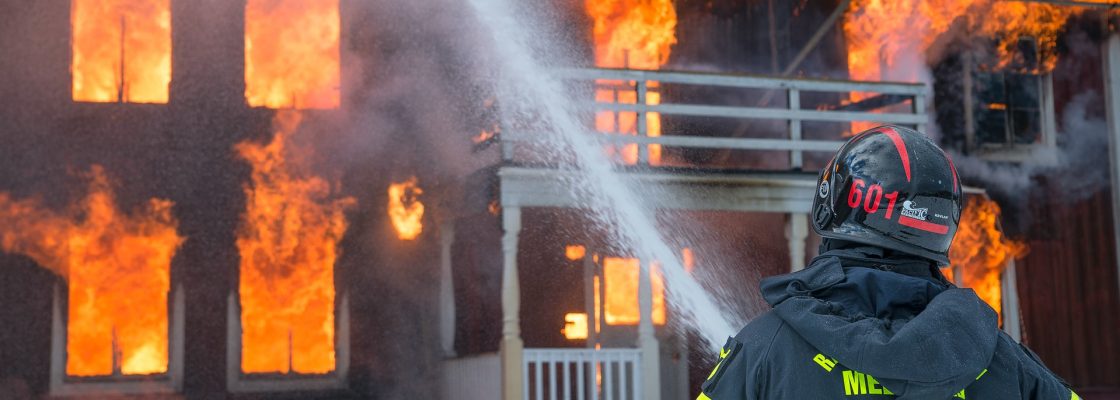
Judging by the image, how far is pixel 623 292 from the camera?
42.5 ft

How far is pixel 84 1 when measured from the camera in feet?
39.7

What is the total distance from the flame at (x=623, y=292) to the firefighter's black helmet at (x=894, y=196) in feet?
33.8

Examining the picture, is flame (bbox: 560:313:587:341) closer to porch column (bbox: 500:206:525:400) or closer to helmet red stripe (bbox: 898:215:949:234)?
porch column (bbox: 500:206:525:400)

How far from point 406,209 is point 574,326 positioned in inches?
85.1

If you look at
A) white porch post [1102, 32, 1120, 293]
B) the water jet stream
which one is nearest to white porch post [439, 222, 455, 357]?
the water jet stream

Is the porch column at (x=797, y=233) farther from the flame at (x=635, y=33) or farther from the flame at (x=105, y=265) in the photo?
the flame at (x=105, y=265)

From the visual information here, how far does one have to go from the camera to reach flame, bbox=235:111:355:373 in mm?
11883

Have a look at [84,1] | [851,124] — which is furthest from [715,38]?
[84,1]

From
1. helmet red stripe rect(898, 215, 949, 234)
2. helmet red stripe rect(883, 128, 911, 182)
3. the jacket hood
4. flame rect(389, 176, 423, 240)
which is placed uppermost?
flame rect(389, 176, 423, 240)

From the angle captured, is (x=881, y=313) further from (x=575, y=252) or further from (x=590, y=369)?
(x=575, y=252)

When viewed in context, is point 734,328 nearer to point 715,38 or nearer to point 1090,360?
point 715,38

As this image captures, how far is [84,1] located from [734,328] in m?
7.32

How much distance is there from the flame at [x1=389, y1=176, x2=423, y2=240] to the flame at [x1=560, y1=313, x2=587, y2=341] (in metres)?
1.82

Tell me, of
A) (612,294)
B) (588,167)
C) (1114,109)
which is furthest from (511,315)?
(1114,109)
